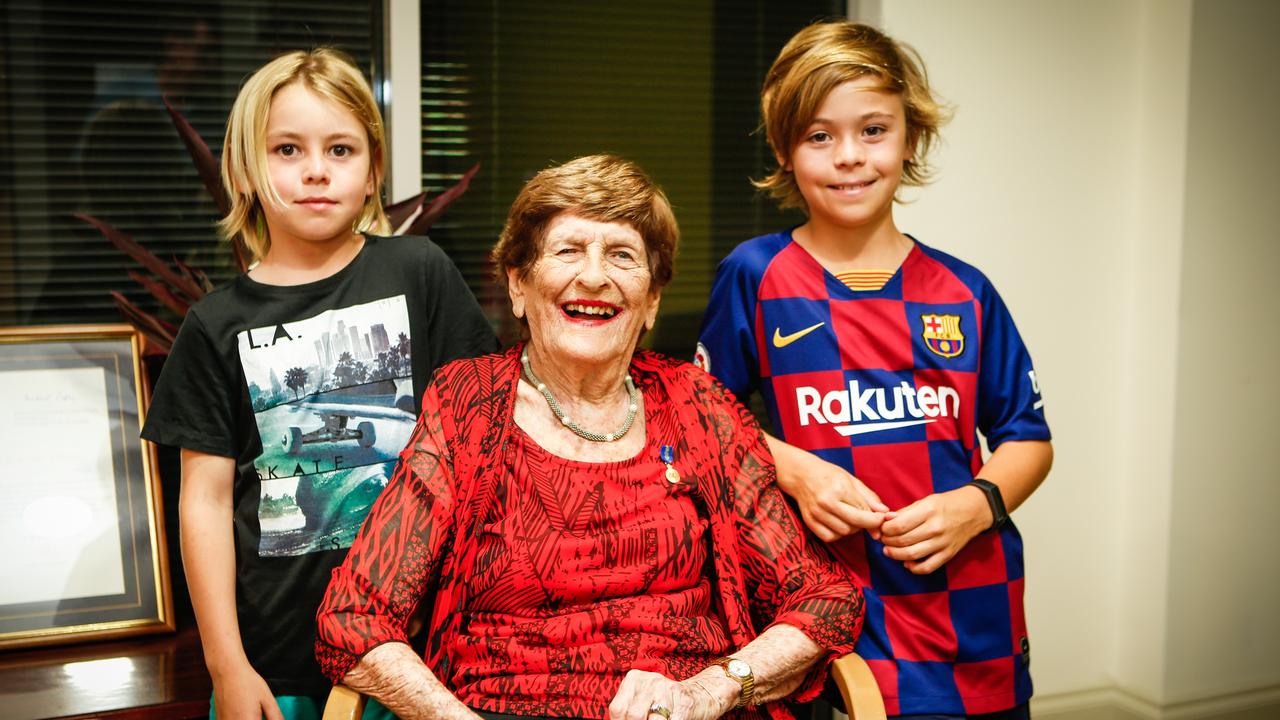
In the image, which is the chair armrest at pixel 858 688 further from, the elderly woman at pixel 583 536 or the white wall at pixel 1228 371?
the white wall at pixel 1228 371

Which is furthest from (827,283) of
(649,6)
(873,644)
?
(649,6)

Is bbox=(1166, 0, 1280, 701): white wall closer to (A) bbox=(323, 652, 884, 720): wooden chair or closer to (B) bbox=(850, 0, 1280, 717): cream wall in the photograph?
(B) bbox=(850, 0, 1280, 717): cream wall

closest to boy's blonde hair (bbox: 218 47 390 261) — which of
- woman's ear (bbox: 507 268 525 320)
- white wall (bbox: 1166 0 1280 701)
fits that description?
woman's ear (bbox: 507 268 525 320)

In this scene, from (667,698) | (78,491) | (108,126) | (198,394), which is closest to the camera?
(667,698)

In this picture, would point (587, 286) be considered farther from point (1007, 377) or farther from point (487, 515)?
point (1007, 377)

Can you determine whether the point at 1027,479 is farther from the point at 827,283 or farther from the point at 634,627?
the point at 634,627

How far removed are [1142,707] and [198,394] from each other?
9.32ft

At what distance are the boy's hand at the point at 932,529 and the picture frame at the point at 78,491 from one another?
5.17ft

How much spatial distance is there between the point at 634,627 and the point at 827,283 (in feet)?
2.54

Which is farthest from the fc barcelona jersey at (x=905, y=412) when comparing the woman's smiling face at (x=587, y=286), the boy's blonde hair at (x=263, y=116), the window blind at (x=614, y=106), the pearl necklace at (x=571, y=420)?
the window blind at (x=614, y=106)

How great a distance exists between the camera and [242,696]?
1828 mm

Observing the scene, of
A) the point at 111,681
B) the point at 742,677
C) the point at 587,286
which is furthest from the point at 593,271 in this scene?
the point at 111,681

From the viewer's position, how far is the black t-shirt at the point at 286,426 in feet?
6.22

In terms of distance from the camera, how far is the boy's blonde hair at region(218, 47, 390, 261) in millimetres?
1868
